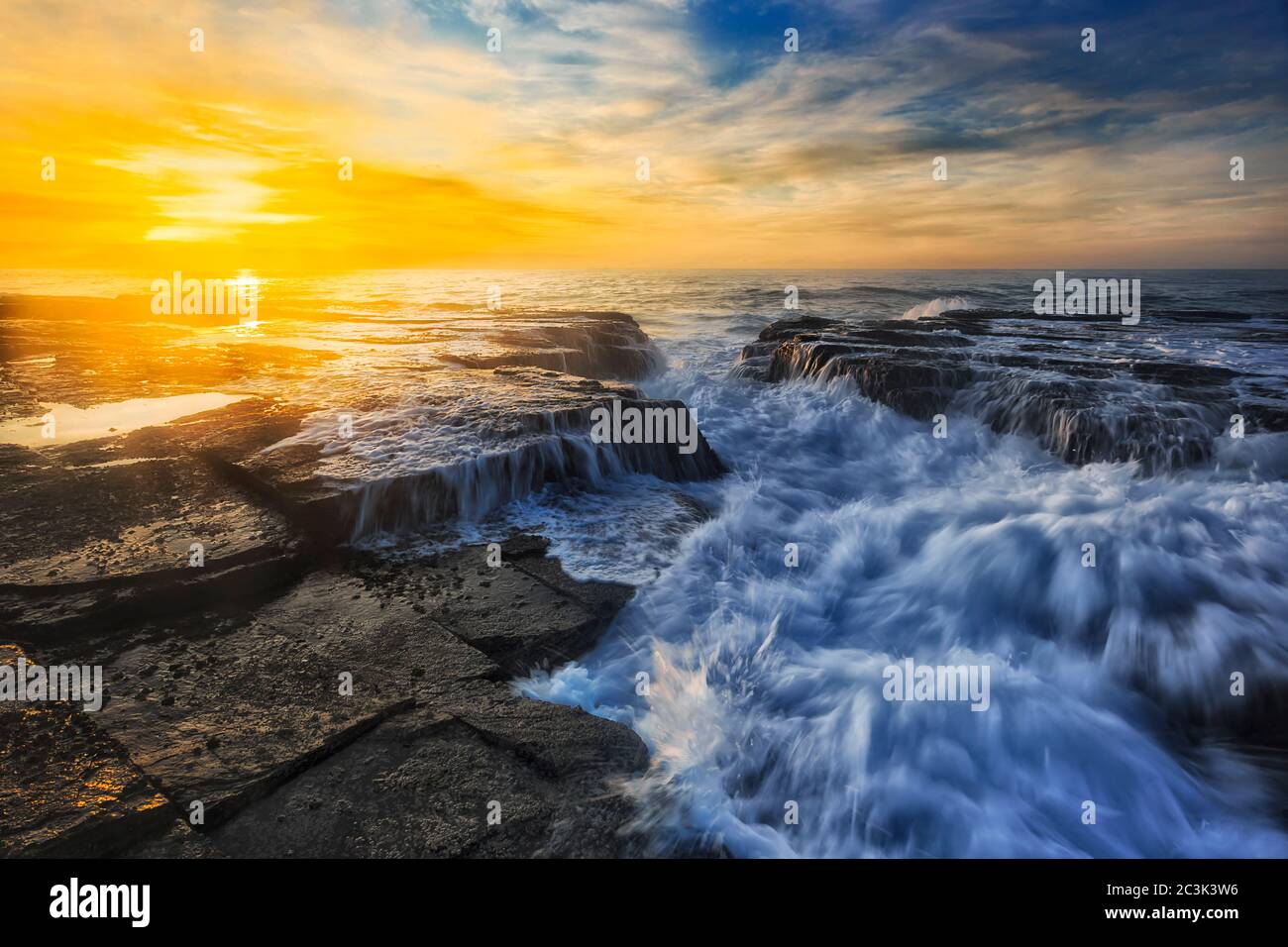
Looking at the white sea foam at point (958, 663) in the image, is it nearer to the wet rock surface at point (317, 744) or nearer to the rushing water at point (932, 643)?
the rushing water at point (932, 643)

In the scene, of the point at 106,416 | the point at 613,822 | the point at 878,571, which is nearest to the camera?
the point at 613,822

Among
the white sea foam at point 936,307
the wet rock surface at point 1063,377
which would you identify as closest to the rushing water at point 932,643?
the wet rock surface at point 1063,377

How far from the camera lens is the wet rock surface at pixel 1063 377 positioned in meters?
10.4

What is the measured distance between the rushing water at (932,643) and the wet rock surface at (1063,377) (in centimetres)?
82

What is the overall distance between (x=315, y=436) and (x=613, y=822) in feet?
21.4

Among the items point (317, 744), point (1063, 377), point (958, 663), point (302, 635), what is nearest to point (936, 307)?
point (1063, 377)

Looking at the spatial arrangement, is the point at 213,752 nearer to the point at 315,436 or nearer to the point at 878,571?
the point at 315,436

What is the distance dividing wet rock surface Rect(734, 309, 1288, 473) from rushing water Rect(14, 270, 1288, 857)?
0.82 m

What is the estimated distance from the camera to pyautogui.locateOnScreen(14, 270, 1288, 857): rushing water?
4062 mm

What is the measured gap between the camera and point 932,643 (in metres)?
5.97

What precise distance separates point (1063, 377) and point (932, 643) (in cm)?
1012

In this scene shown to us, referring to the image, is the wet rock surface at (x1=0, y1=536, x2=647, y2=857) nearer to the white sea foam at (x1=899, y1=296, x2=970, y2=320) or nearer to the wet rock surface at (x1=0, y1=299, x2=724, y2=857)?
the wet rock surface at (x1=0, y1=299, x2=724, y2=857)
